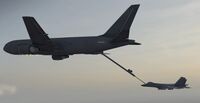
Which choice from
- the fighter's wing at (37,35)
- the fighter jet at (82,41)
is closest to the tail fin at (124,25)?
the fighter jet at (82,41)

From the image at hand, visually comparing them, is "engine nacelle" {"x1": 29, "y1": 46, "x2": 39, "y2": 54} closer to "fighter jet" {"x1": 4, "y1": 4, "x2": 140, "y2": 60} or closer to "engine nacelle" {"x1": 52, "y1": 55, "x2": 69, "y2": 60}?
"fighter jet" {"x1": 4, "y1": 4, "x2": 140, "y2": 60}

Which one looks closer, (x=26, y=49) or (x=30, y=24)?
(x=30, y=24)

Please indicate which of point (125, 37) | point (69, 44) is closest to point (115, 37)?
point (125, 37)

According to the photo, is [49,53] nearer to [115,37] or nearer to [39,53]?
[39,53]

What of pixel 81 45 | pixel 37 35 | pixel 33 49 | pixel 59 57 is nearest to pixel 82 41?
pixel 81 45

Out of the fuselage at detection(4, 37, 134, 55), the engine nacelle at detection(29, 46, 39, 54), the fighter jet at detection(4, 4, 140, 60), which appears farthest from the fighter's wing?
the engine nacelle at detection(29, 46, 39, 54)

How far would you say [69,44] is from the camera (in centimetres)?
8169

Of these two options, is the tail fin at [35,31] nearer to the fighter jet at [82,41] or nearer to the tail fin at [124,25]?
the fighter jet at [82,41]

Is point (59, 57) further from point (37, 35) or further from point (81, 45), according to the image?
point (37, 35)

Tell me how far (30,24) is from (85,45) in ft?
40.4

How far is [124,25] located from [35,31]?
1775 cm

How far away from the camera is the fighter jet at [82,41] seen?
77875 mm

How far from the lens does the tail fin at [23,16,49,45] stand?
7506 cm

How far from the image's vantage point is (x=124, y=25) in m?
80.0
